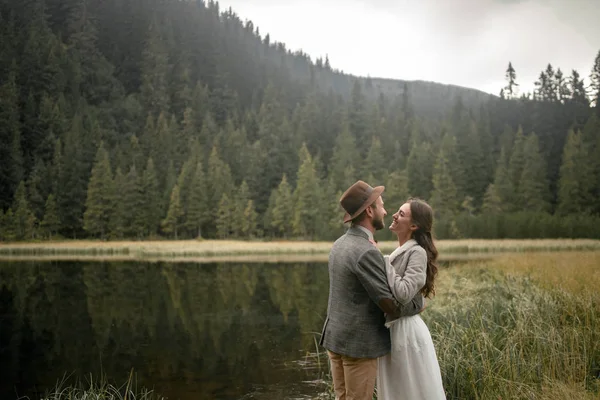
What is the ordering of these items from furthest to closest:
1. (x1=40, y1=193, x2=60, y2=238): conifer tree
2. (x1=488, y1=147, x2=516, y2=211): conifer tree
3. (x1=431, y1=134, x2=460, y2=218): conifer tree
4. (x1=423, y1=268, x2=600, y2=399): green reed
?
(x1=40, y1=193, x2=60, y2=238): conifer tree, (x1=488, y1=147, x2=516, y2=211): conifer tree, (x1=431, y1=134, x2=460, y2=218): conifer tree, (x1=423, y1=268, x2=600, y2=399): green reed

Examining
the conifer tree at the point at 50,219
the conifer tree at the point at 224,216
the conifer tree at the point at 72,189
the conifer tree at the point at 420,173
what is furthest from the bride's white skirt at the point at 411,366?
the conifer tree at the point at 72,189

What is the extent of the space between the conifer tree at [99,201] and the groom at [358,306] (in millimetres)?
63464

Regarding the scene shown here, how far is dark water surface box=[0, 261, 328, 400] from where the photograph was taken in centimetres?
926

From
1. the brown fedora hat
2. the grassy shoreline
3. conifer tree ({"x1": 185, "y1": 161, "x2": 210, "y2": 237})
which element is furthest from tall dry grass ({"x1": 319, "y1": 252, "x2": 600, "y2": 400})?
conifer tree ({"x1": 185, "y1": 161, "x2": 210, "y2": 237})

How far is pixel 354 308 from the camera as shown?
3924 mm

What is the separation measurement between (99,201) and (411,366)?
65.1 m

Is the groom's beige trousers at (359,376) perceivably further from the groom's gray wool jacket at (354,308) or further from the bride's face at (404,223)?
the bride's face at (404,223)

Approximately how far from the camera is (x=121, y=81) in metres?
122

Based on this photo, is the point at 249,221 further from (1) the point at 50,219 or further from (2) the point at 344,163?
(1) the point at 50,219

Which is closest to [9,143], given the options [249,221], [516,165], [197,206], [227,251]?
[197,206]

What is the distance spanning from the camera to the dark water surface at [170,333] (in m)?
9.26

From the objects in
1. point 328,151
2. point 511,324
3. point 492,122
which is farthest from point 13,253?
point 492,122

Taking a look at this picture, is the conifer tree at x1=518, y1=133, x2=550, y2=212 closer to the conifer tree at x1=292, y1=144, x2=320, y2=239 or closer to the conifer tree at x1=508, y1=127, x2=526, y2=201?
the conifer tree at x1=508, y1=127, x2=526, y2=201

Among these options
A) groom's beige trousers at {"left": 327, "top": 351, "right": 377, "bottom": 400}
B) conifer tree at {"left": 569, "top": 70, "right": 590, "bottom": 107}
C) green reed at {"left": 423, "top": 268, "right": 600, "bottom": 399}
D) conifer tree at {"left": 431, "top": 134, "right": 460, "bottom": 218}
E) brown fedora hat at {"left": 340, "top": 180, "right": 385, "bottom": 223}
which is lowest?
green reed at {"left": 423, "top": 268, "right": 600, "bottom": 399}
